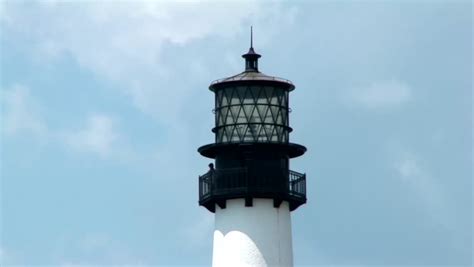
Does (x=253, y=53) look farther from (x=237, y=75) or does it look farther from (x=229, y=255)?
(x=229, y=255)

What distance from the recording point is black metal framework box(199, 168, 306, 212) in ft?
426

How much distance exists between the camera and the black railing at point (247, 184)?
12988cm

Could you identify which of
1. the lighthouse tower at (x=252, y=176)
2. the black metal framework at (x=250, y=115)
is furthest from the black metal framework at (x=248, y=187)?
the black metal framework at (x=250, y=115)

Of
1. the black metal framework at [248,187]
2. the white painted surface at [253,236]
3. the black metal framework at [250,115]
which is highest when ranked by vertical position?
the black metal framework at [250,115]

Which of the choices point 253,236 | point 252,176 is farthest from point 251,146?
point 253,236

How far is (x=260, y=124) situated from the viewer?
428 ft

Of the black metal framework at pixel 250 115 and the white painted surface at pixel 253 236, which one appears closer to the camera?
the white painted surface at pixel 253 236

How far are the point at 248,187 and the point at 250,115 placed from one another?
10.9ft

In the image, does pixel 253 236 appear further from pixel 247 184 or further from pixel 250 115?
pixel 250 115

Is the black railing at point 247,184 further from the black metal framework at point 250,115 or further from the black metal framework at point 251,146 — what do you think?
the black metal framework at point 250,115

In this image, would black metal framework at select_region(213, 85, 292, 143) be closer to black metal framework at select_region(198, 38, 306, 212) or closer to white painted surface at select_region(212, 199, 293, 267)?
black metal framework at select_region(198, 38, 306, 212)

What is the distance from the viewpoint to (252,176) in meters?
130

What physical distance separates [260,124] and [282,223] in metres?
4.64

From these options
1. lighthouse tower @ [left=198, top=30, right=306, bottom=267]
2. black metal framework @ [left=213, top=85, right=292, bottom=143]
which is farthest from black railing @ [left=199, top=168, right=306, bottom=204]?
black metal framework @ [left=213, top=85, right=292, bottom=143]
